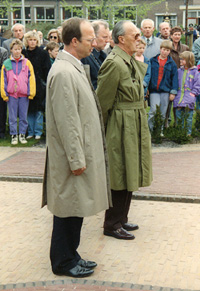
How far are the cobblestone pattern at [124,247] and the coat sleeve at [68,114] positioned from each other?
1095 mm

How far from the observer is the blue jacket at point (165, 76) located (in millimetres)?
10211

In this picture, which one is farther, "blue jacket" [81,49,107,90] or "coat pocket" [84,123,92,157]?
"blue jacket" [81,49,107,90]

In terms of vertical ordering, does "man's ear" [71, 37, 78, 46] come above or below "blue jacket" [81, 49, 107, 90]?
above

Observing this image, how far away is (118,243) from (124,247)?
123 mm

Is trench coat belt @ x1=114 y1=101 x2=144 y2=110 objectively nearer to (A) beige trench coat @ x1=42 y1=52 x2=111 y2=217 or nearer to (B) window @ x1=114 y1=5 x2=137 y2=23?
(A) beige trench coat @ x1=42 y1=52 x2=111 y2=217

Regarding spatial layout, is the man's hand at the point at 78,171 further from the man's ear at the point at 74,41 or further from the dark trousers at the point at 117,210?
the dark trousers at the point at 117,210

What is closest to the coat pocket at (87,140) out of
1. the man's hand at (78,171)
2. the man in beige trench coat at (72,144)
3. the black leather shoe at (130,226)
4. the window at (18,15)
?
the man in beige trench coat at (72,144)

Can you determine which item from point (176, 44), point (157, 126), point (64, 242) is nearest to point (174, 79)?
point (157, 126)

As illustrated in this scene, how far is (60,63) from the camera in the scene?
4016 millimetres

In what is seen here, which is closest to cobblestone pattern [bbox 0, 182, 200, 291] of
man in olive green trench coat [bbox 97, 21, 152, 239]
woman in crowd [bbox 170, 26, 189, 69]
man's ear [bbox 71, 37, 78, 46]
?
man in olive green trench coat [bbox 97, 21, 152, 239]

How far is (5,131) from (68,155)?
7.57m

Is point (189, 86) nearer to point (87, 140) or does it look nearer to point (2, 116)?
point (2, 116)

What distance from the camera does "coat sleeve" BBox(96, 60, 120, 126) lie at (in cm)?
491

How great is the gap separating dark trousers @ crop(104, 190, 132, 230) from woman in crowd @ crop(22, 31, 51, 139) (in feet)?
18.2
